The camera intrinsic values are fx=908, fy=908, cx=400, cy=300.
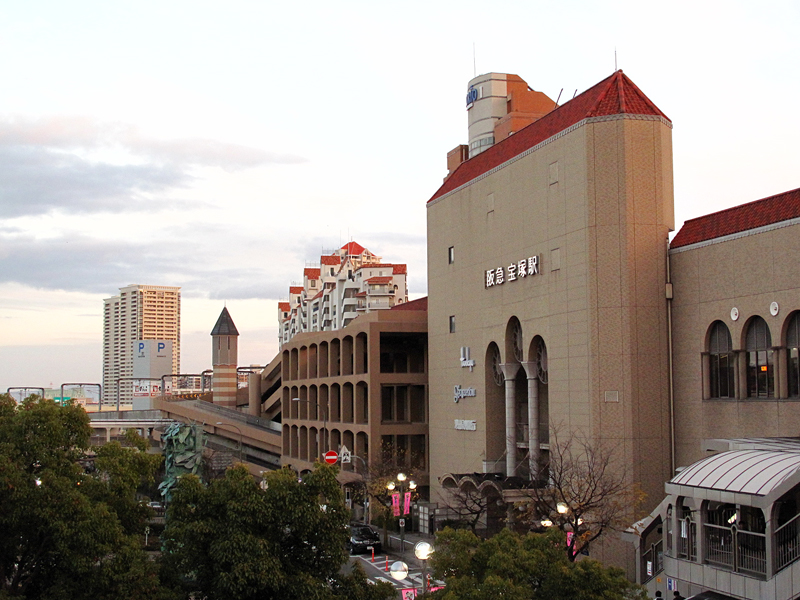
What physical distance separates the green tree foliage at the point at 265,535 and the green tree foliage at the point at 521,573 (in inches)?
85.6

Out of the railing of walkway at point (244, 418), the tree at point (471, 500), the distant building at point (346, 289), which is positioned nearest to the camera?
the tree at point (471, 500)

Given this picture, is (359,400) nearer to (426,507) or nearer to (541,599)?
(426,507)

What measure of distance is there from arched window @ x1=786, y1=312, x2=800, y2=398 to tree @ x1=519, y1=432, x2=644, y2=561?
7287 millimetres

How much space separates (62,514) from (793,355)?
2695cm

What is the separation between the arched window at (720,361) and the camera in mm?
37344

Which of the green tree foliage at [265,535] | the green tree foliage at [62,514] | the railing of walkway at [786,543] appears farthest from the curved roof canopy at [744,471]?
the green tree foliage at [62,514]

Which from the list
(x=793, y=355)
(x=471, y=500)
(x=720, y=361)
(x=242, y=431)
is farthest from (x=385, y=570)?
(x=242, y=431)

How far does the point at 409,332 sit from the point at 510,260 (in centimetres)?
1747

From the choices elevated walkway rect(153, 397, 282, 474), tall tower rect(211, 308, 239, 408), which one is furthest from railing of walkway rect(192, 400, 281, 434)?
tall tower rect(211, 308, 239, 408)

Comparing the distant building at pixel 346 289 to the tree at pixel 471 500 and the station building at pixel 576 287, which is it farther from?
the tree at pixel 471 500

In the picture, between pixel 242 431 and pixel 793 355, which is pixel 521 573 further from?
pixel 242 431

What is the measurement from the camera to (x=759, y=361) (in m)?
35.9

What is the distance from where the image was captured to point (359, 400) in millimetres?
67250

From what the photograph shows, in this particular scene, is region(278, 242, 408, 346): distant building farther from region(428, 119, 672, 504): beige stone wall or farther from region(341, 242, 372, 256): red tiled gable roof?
region(428, 119, 672, 504): beige stone wall
